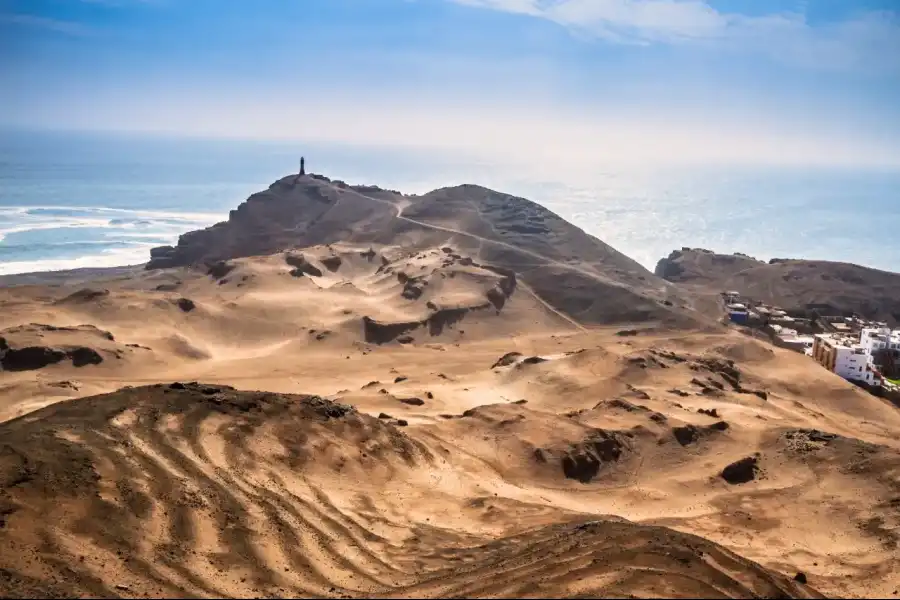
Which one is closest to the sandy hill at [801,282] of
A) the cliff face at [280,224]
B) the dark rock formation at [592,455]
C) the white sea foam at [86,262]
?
the cliff face at [280,224]

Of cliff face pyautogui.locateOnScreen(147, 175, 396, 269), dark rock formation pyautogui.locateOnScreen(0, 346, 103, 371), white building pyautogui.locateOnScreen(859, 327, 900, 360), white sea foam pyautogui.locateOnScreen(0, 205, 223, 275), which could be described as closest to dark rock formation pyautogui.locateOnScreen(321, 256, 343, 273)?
cliff face pyautogui.locateOnScreen(147, 175, 396, 269)

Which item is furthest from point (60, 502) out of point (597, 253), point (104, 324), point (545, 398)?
point (597, 253)

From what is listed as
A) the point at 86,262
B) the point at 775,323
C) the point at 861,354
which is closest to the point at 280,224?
the point at 86,262

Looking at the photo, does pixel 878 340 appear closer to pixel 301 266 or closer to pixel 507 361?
pixel 507 361

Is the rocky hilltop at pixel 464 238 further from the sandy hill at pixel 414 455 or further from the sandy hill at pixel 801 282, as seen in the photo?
the sandy hill at pixel 801 282

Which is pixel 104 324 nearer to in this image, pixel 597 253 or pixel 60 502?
pixel 60 502

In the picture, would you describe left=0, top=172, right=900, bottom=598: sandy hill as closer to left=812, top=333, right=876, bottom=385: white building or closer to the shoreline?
left=812, top=333, right=876, bottom=385: white building
